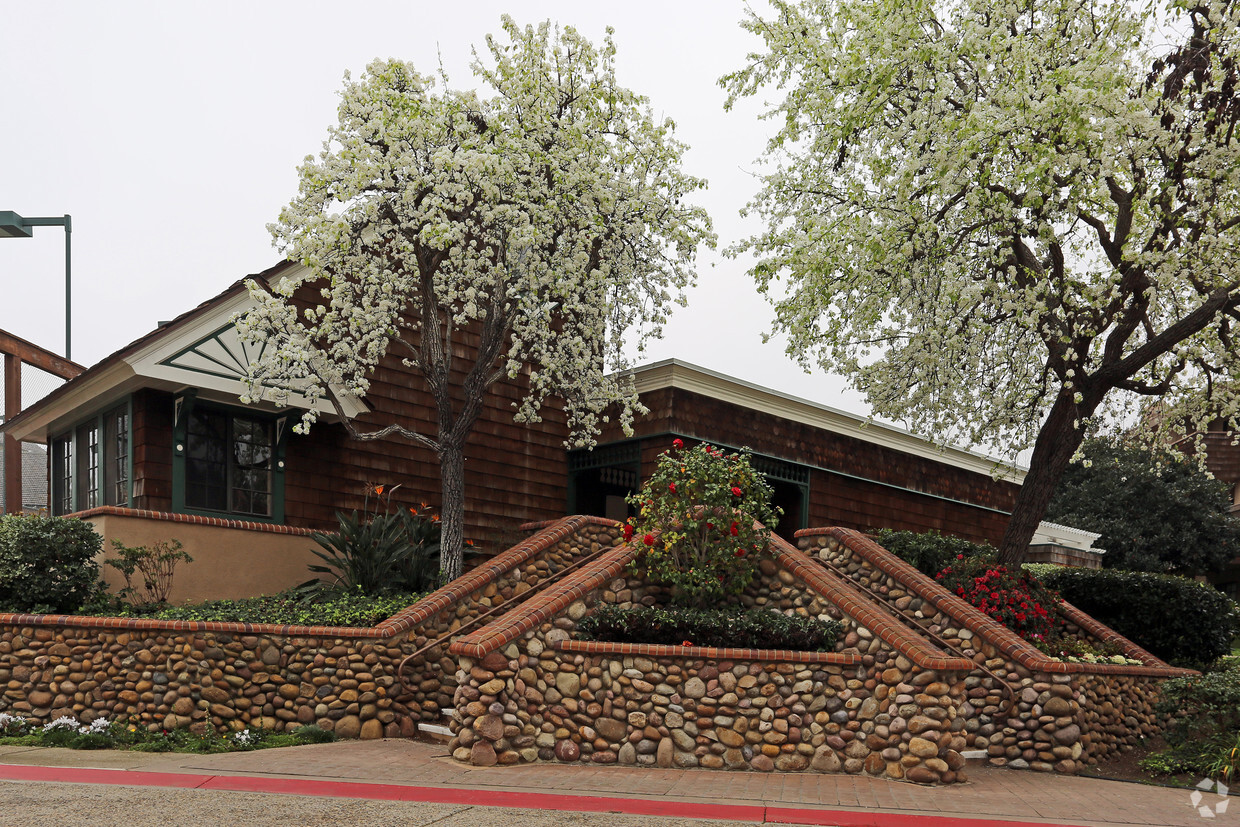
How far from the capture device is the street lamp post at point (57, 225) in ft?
69.7

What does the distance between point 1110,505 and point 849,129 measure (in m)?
21.6

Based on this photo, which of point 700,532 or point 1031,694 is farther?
point 700,532

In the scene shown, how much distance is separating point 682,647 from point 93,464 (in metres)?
9.94

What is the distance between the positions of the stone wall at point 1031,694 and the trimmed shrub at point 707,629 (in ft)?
5.45

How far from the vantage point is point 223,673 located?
988cm

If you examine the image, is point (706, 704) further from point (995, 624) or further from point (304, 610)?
point (304, 610)

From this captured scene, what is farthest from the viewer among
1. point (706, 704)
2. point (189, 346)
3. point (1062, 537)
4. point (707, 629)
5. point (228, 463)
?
point (1062, 537)

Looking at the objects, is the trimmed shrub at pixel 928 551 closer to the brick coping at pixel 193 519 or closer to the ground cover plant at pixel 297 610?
the ground cover plant at pixel 297 610

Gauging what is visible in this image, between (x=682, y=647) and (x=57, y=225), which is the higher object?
(x=57, y=225)

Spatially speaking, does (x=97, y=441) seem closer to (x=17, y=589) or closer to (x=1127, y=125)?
(x=17, y=589)

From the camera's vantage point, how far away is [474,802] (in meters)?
7.29

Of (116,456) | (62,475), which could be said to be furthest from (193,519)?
(62,475)

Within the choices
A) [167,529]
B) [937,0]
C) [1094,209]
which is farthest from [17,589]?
[1094,209]

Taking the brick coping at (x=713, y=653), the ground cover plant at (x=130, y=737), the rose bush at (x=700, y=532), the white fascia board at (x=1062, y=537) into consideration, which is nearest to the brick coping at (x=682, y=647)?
the brick coping at (x=713, y=653)
